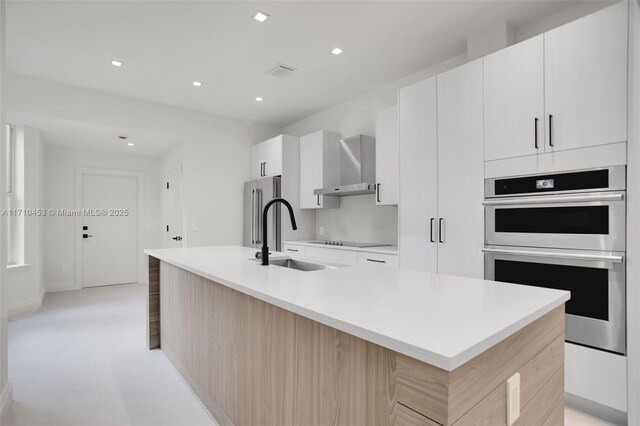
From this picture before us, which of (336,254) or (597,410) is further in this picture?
(336,254)

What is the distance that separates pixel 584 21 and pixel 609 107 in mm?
544

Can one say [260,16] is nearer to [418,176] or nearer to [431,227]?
[418,176]

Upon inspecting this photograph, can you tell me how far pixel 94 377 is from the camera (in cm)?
247

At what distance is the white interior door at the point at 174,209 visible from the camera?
527 centimetres

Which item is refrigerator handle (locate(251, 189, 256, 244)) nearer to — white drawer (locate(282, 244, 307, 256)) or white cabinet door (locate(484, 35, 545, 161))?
white drawer (locate(282, 244, 307, 256))

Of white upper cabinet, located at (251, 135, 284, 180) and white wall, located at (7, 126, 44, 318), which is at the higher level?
white upper cabinet, located at (251, 135, 284, 180)

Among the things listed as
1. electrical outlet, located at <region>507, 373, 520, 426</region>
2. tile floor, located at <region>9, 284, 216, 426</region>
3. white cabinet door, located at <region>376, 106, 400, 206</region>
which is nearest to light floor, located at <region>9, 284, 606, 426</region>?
tile floor, located at <region>9, 284, 216, 426</region>

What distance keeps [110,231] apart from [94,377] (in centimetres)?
424

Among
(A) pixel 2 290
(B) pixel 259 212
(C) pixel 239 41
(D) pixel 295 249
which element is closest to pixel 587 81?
(C) pixel 239 41

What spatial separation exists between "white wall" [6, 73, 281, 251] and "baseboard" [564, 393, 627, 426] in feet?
14.3

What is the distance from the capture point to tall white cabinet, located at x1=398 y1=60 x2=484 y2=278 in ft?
8.26

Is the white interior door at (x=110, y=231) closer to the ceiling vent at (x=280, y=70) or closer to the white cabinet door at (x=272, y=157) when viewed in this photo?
the white cabinet door at (x=272, y=157)

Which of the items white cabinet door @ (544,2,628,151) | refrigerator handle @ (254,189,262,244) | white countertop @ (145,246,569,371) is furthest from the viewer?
refrigerator handle @ (254,189,262,244)

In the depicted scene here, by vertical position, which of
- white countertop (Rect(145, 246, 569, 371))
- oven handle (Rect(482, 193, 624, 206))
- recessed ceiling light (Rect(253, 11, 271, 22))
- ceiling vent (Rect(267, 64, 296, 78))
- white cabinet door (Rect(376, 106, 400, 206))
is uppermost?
recessed ceiling light (Rect(253, 11, 271, 22))
